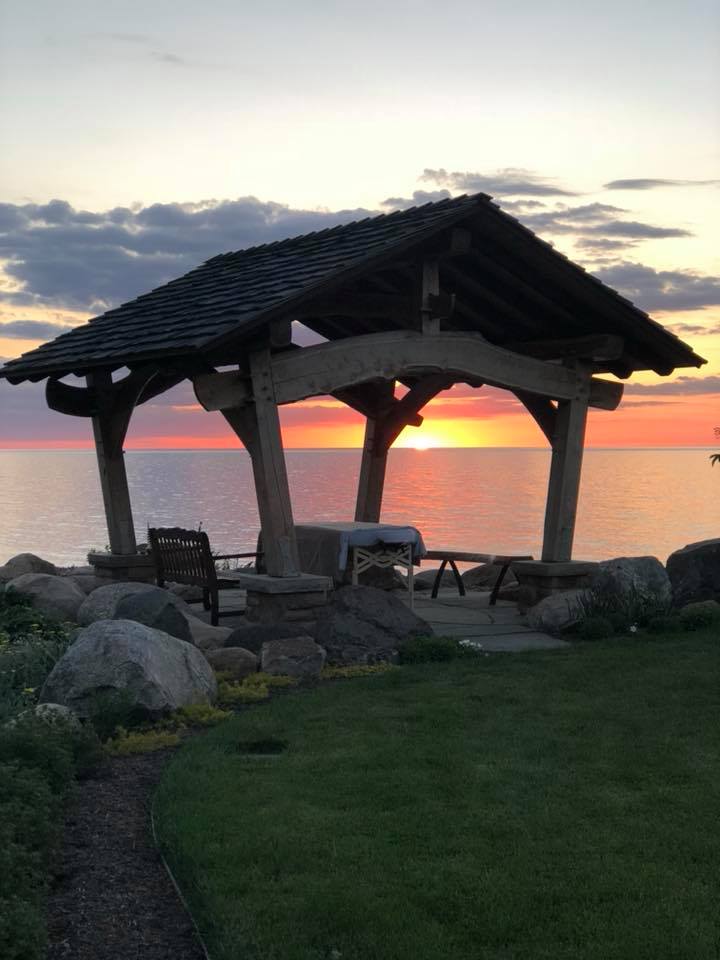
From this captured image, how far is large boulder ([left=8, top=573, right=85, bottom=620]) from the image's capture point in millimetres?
13344

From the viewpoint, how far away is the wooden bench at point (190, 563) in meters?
13.2

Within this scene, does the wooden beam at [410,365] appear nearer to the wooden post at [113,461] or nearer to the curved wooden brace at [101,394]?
the curved wooden brace at [101,394]

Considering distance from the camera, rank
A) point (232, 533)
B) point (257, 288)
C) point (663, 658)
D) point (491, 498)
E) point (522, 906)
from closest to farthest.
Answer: point (522, 906) → point (663, 658) → point (257, 288) → point (232, 533) → point (491, 498)

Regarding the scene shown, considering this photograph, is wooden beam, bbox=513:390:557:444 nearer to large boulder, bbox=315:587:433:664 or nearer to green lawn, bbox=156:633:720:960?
large boulder, bbox=315:587:433:664

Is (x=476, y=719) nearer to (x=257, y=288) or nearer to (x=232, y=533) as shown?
(x=257, y=288)

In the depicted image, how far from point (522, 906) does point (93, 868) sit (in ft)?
7.04

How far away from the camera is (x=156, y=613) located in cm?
1041

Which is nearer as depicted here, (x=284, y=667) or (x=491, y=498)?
(x=284, y=667)

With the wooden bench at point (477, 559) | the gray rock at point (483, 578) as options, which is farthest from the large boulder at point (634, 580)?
the gray rock at point (483, 578)

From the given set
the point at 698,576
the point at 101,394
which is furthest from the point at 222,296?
the point at 698,576

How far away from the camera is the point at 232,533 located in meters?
36.8

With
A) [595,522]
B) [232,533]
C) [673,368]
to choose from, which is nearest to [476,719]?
[673,368]

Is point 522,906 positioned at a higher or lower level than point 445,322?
lower

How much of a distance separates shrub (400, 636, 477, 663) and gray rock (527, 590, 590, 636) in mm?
2192
